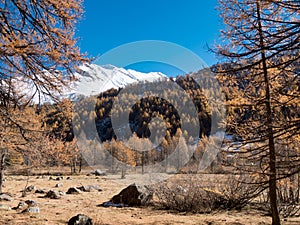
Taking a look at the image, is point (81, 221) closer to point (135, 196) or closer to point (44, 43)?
point (44, 43)

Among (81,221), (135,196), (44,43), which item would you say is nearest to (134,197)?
(135,196)

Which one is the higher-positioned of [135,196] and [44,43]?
[44,43]

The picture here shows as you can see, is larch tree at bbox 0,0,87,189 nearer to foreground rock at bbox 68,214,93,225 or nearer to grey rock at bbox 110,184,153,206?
foreground rock at bbox 68,214,93,225

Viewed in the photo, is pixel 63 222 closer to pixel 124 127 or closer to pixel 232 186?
pixel 232 186

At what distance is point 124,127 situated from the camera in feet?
513

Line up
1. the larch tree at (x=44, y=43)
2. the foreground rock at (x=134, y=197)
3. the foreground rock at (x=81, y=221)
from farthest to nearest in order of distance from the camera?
the foreground rock at (x=134, y=197)
the foreground rock at (x=81, y=221)
the larch tree at (x=44, y=43)

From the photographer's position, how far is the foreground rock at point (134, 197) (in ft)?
36.2

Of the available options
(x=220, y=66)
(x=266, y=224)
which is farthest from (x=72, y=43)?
(x=266, y=224)

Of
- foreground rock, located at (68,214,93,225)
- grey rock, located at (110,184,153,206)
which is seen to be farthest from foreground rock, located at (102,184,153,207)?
foreground rock, located at (68,214,93,225)

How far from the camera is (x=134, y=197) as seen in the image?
36.7 ft

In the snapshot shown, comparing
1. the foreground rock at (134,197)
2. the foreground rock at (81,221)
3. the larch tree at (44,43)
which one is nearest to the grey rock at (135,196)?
the foreground rock at (134,197)

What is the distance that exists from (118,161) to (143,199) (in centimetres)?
4007

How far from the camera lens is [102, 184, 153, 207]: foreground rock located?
11.0 meters

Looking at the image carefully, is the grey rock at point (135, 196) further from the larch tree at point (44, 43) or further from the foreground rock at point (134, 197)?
the larch tree at point (44, 43)
